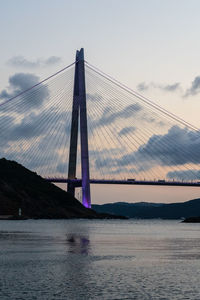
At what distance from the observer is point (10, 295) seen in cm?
1727

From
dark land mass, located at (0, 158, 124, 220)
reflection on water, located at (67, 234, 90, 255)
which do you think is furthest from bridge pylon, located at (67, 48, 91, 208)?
reflection on water, located at (67, 234, 90, 255)

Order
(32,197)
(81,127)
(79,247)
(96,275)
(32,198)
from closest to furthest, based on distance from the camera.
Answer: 1. (96,275)
2. (79,247)
3. (81,127)
4. (32,198)
5. (32,197)

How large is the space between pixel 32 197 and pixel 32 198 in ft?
2.16

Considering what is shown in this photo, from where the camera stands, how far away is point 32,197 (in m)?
134

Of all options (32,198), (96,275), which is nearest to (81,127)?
(32,198)

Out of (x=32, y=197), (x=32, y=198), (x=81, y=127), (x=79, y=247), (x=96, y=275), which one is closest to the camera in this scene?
(x=96, y=275)

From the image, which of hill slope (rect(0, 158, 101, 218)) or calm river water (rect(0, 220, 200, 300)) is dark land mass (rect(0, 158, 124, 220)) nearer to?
hill slope (rect(0, 158, 101, 218))

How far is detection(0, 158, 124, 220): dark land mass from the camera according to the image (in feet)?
406

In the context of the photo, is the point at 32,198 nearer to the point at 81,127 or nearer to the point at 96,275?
the point at 81,127

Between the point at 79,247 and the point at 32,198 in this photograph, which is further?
the point at 32,198

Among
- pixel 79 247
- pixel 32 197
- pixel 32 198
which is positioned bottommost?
pixel 79 247

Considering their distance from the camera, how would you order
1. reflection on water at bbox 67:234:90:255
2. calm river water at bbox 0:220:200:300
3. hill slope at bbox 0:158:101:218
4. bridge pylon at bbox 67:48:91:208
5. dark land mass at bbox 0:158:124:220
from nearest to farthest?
calm river water at bbox 0:220:200:300
reflection on water at bbox 67:234:90:255
bridge pylon at bbox 67:48:91:208
dark land mass at bbox 0:158:124:220
hill slope at bbox 0:158:101:218

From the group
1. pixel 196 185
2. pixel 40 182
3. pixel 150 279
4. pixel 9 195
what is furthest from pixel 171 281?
pixel 40 182

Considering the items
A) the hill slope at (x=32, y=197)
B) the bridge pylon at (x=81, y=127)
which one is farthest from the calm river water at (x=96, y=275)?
the hill slope at (x=32, y=197)
